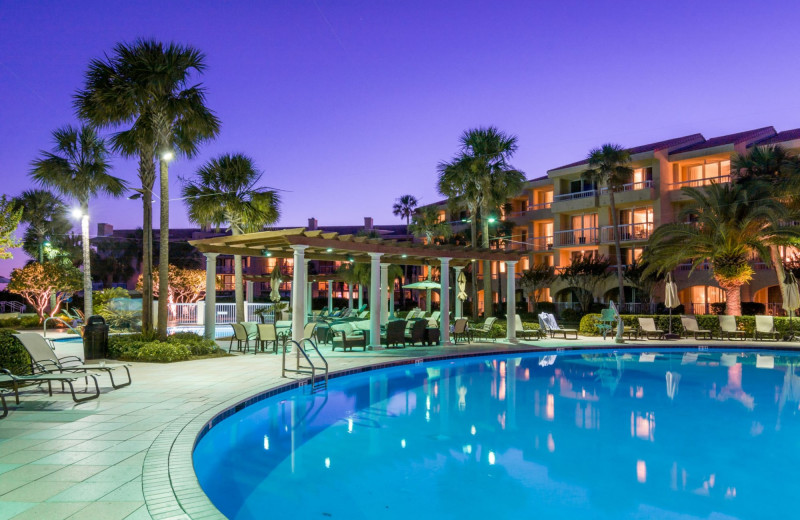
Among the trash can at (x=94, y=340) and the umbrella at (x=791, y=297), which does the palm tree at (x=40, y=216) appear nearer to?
the trash can at (x=94, y=340)

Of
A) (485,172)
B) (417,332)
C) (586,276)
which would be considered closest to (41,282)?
(417,332)

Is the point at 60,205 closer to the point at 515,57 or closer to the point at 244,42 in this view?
the point at 244,42

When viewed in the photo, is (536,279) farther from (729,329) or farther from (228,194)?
(228,194)

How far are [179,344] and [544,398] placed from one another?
842 centimetres

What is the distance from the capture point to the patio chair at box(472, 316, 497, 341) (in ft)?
61.7

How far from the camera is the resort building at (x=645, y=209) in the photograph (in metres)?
27.2

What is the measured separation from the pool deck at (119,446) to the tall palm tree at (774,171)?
21206 millimetres

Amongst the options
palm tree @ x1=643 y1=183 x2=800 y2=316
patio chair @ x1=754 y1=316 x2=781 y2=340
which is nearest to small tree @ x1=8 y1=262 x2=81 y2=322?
palm tree @ x1=643 y1=183 x2=800 y2=316

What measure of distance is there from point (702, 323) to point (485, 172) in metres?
10.5

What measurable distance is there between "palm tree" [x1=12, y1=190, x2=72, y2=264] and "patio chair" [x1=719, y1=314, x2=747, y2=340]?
39.9 meters

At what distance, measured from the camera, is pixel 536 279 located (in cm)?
3077

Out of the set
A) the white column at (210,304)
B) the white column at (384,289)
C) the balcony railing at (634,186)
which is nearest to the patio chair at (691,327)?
the balcony railing at (634,186)

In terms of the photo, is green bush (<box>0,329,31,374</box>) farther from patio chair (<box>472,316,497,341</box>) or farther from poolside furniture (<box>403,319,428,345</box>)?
patio chair (<box>472,316,497,341</box>)

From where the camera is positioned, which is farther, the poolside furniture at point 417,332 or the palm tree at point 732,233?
the palm tree at point 732,233
